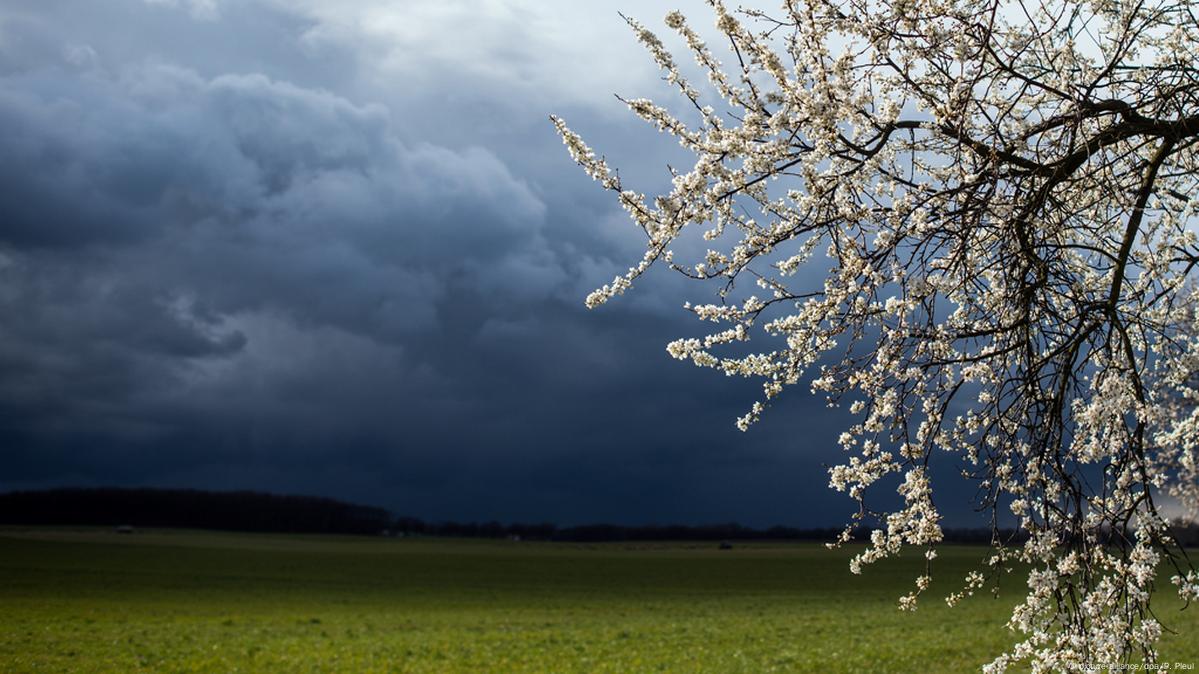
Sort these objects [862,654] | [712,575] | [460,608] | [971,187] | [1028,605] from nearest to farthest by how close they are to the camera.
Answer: [971,187] → [1028,605] → [862,654] → [460,608] → [712,575]

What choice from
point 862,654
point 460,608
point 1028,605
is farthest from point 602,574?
point 1028,605

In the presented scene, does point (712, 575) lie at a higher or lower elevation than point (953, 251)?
lower

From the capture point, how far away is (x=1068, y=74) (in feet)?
20.4

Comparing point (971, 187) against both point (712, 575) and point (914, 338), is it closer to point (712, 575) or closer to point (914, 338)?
point (914, 338)

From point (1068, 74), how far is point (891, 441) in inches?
108

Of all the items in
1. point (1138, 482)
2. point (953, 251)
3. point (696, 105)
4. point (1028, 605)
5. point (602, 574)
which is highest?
point (696, 105)

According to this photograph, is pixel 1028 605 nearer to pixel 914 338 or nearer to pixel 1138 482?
pixel 1138 482

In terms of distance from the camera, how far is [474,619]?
3300 cm

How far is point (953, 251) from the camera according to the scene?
6.03 m

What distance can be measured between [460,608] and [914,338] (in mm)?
35559

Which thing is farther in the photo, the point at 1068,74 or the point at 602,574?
the point at 602,574

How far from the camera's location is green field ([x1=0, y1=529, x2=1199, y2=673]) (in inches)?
811

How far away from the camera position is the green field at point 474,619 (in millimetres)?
20594

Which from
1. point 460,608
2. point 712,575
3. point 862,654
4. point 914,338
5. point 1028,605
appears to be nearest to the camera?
point 914,338
